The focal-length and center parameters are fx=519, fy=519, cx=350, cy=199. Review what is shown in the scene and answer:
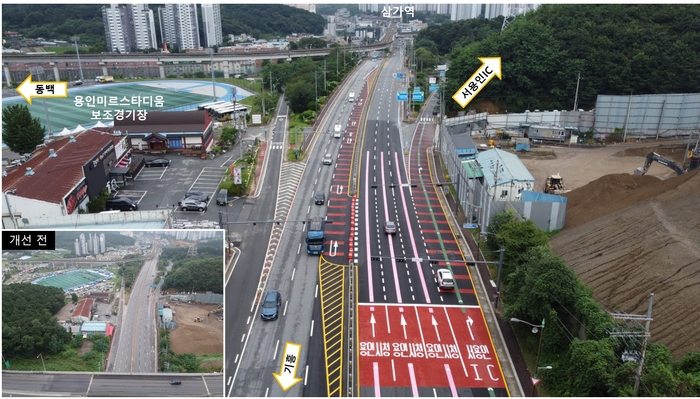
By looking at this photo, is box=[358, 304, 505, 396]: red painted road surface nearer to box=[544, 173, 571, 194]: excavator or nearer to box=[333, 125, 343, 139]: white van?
box=[544, 173, 571, 194]: excavator

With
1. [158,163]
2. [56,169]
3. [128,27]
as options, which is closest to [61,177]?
[56,169]

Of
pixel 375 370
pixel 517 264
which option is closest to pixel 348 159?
pixel 517 264

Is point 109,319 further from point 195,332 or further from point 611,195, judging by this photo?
point 611,195

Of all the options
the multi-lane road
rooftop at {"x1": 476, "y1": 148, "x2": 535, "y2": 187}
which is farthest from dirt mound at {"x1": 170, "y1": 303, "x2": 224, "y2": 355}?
rooftop at {"x1": 476, "y1": 148, "x2": 535, "y2": 187}

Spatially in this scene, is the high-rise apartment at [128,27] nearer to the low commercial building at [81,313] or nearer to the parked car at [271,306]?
the parked car at [271,306]

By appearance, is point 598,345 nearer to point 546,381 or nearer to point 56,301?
point 546,381

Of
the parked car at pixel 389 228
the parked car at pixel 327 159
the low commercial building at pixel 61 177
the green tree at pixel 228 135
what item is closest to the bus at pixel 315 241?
the parked car at pixel 389 228
